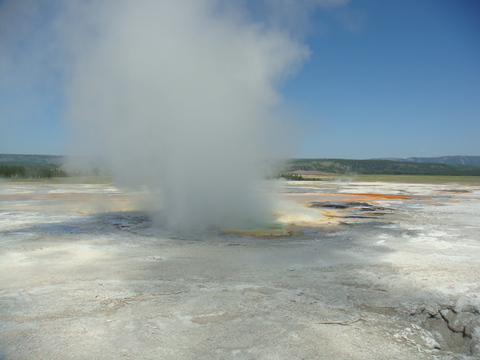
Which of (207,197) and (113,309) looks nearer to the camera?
(113,309)

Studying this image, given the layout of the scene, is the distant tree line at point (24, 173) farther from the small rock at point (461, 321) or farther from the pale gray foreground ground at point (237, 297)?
the small rock at point (461, 321)

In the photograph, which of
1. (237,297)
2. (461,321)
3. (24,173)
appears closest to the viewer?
(461,321)

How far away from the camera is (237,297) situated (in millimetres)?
4688

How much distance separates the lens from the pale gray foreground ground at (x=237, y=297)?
3477mm

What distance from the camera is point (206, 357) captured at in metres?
3.27

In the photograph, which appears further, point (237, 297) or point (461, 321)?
point (237, 297)

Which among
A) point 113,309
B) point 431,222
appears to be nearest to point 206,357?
point 113,309

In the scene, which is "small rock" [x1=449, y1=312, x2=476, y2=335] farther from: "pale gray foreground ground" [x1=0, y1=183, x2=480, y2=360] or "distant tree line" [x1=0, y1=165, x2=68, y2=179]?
"distant tree line" [x1=0, y1=165, x2=68, y2=179]

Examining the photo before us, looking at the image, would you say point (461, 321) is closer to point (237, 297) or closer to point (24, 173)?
point (237, 297)

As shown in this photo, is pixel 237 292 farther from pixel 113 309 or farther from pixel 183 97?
pixel 183 97

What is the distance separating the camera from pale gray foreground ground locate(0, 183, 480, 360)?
348 centimetres

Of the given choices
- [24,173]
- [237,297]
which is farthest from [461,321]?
[24,173]

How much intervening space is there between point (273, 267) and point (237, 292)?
4.37 feet

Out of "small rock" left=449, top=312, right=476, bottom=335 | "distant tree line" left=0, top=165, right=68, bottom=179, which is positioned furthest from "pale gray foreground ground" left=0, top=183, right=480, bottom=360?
"distant tree line" left=0, top=165, right=68, bottom=179
